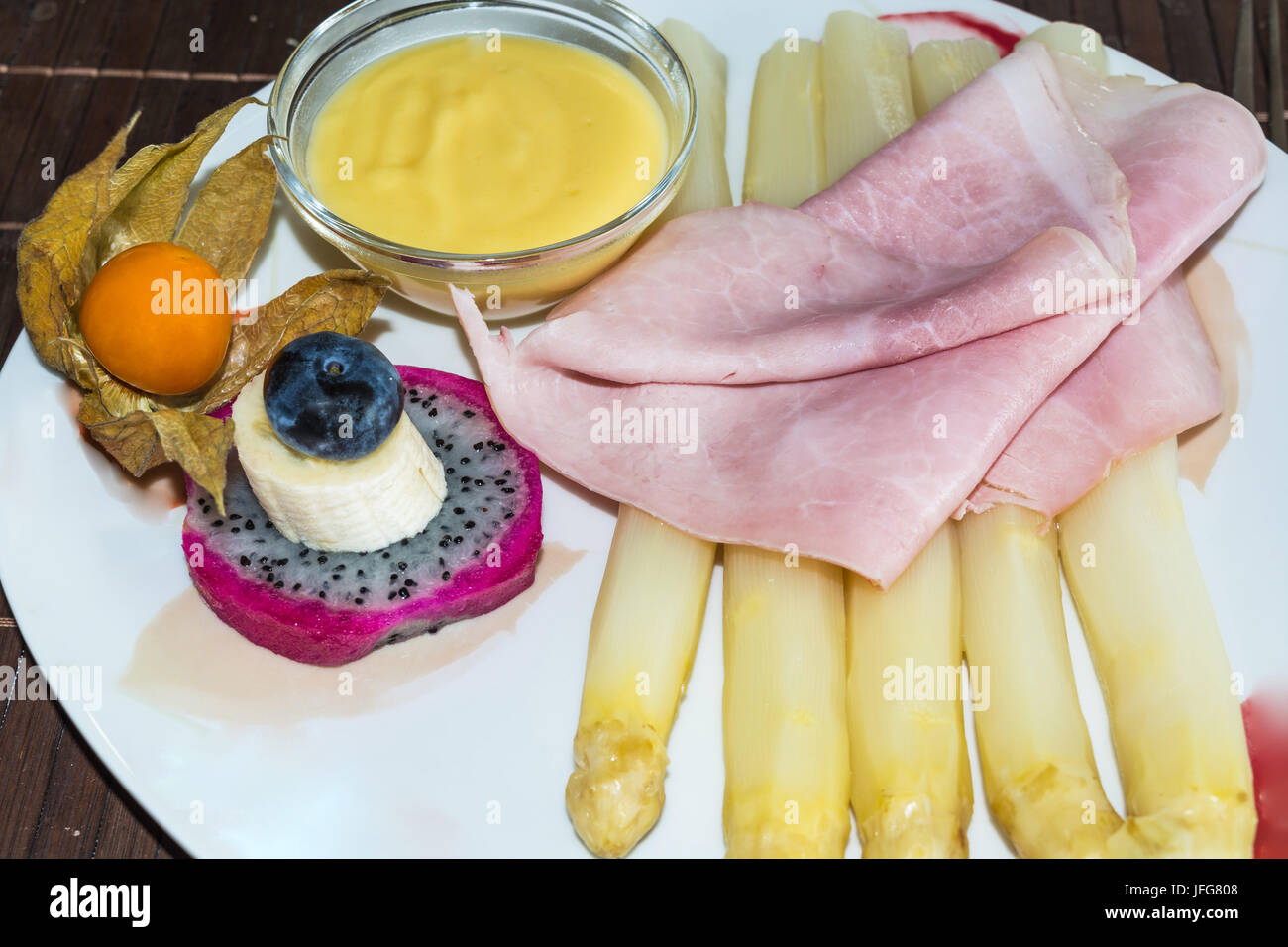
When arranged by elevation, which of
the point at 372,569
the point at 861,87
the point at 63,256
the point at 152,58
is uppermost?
the point at 152,58

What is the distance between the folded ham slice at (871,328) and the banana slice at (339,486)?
33 centimetres

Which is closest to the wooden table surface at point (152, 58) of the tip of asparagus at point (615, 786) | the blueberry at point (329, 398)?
the blueberry at point (329, 398)

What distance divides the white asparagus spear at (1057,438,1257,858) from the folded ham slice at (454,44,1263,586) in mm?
309

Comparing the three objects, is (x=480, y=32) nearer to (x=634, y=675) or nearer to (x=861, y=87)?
(x=861, y=87)

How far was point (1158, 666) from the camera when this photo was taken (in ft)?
7.63

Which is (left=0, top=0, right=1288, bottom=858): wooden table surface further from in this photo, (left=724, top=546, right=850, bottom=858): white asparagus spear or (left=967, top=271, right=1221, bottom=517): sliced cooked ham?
(left=724, top=546, right=850, bottom=858): white asparagus spear

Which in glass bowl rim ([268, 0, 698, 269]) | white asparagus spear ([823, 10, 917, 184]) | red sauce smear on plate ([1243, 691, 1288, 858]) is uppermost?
white asparagus spear ([823, 10, 917, 184])

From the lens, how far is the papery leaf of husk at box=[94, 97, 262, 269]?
8.98 feet

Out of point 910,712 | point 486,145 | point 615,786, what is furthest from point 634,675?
point 486,145

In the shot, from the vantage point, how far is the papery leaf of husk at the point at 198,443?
236 cm

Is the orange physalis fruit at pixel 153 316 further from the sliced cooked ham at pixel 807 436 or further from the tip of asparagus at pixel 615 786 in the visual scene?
the tip of asparagus at pixel 615 786

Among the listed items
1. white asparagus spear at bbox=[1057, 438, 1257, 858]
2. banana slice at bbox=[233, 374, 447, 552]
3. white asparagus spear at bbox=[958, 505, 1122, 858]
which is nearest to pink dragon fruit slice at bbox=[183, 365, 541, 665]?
banana slice at bbox=[233, 374, 447, 552]

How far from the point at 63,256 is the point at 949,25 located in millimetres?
2648
